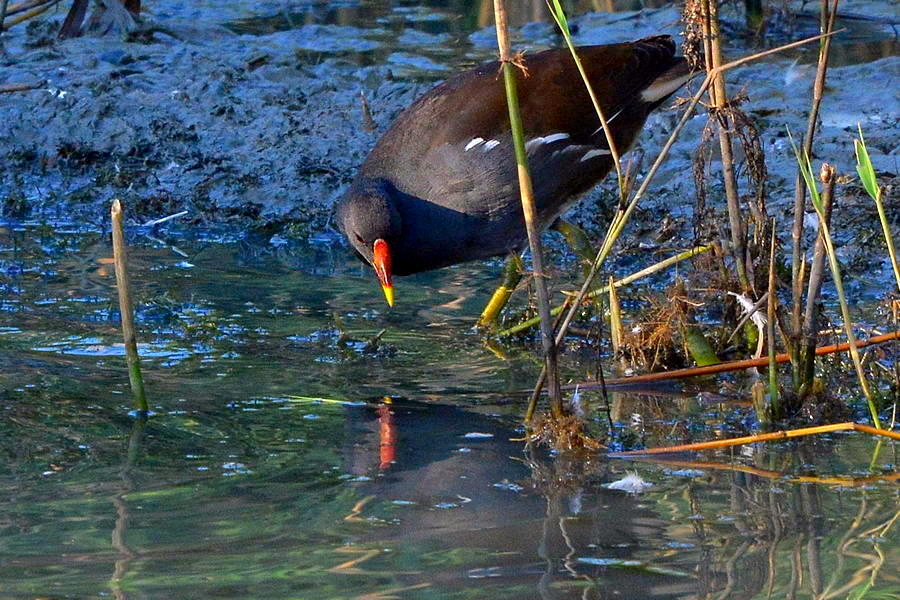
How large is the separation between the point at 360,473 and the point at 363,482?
70 mm

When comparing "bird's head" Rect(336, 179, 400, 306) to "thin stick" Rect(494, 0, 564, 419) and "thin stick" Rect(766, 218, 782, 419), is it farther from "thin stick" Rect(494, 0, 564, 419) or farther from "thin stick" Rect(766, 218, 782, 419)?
"thin stick" Rect(766, 218, 782, 419)

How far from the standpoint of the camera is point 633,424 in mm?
3662

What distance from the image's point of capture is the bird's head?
452 cm

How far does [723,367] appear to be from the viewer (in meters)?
3.84

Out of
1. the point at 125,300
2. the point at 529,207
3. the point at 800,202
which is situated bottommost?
the point at 125,300

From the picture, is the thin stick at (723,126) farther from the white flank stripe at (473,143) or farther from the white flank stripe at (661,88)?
the white flank stripe at (661,88)

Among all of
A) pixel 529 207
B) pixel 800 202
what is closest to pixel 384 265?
pixel 529 207

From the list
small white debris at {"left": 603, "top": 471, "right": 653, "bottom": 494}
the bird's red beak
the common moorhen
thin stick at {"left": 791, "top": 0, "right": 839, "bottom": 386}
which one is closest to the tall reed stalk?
thin stick at {"left": 791, "top": 0, "right": 839, "bottom": 386}

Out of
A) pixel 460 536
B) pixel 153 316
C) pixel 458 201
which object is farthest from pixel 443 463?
pixel 153 316

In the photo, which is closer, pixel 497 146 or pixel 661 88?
pixel 497 146

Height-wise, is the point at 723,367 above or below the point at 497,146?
below

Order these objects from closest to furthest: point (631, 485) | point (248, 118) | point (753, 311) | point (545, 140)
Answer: point (631, 485) → point (753, 311) → point (545, 140) → point (248, 118)

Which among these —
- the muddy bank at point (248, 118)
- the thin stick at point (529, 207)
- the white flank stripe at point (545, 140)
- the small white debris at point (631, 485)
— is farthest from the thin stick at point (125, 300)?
the muddy bank at point (248, 118)

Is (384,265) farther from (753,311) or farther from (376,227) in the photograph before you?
(753,311)
